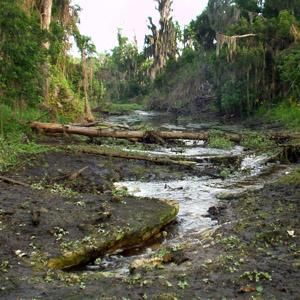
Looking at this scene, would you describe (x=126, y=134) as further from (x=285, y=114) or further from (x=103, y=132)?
(x=285, y=114)

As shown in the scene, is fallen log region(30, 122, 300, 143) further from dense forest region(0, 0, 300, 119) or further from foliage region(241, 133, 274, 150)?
dense forest region(0, 0, 300, 119)

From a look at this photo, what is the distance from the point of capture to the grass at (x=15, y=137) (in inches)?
498

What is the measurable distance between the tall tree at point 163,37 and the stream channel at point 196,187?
5095 centimetres

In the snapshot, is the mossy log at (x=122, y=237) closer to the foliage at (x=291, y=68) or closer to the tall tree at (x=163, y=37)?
the foliage at (x=291, y=68)

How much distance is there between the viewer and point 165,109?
181 ft

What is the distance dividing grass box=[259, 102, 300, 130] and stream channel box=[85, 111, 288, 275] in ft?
24.9

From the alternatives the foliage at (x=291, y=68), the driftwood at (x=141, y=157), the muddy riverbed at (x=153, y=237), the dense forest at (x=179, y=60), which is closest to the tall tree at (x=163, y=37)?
the dense forest at (x=179, y=60)

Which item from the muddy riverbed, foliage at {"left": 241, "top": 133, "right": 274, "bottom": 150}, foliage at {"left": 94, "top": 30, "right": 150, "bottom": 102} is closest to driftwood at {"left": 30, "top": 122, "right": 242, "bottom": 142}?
foliage at {"left": 241, "top": 133, "right": 274, "bottom": 150}

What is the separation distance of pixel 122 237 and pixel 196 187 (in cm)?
492

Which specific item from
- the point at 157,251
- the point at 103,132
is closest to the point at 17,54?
the point at 103,132

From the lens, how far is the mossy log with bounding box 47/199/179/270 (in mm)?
6707

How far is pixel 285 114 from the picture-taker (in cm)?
2862

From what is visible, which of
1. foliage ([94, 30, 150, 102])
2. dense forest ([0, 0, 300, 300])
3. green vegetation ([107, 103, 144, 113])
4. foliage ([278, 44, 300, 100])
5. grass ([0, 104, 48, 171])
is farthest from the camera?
foliage ([94, 30, 150, 102])

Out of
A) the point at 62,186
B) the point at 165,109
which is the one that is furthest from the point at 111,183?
the point at 165,109
